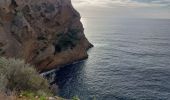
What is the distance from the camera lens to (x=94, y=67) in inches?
3265

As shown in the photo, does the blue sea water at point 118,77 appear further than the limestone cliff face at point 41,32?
No

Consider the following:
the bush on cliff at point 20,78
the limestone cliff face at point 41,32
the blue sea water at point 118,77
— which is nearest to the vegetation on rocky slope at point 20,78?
the bush on cliff at point 20,78

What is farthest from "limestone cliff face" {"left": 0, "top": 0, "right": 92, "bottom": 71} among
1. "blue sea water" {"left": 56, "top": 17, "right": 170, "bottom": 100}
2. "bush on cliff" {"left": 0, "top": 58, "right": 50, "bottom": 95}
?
"bush on cliff" {"left": 0, "top": 58, "right": 50, "bottom": 95}

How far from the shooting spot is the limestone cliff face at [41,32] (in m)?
62.0

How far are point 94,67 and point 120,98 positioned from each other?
2845 centimetres

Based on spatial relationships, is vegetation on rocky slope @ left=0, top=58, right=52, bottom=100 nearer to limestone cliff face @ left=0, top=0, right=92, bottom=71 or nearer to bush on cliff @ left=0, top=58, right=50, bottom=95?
bush on cliff @ left=0, top=58, right=50, bottom=95

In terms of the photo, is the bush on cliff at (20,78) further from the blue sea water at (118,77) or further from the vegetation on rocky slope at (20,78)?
the blue sea water at (118,77)

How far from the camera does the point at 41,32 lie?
76.8 meters

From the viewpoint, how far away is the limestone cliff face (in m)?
62.0

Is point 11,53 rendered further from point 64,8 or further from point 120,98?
point 64,8

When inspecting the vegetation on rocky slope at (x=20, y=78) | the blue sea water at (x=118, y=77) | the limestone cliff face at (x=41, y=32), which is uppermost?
the vegetation on rocky slope at (x=20, y=78)

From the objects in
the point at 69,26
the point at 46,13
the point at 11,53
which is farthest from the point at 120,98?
the point at 69,26

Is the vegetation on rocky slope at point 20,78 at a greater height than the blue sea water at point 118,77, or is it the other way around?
the vegetation on rocky slope at point 20,78

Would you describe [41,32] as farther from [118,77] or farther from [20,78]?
[20,78]
